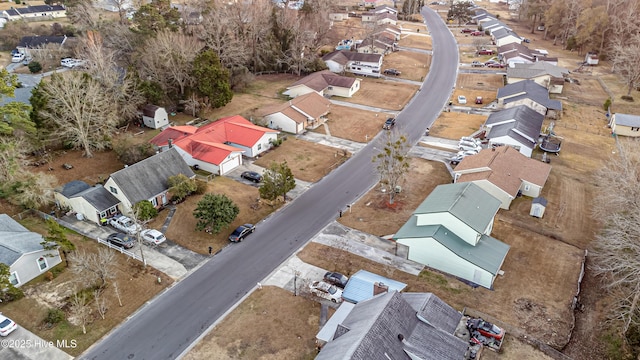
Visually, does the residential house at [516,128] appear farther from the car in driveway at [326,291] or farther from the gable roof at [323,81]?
the car in driveway at [326,291]

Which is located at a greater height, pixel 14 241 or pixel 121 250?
pixel 14 241

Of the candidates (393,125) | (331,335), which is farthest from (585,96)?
(331,335)

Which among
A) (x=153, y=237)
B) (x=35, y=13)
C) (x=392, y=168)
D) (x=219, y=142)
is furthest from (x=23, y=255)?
(x=35, y=13)

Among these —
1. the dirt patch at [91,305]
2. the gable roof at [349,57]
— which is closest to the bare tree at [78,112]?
the dirt patch at [91,305]

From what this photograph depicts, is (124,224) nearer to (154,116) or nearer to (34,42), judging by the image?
(154,116)

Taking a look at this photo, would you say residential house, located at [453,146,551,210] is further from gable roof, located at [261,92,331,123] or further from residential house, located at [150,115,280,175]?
residential house, located at [150,115,280,175]

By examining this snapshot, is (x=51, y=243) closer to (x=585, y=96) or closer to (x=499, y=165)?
(x=499, y=165)
